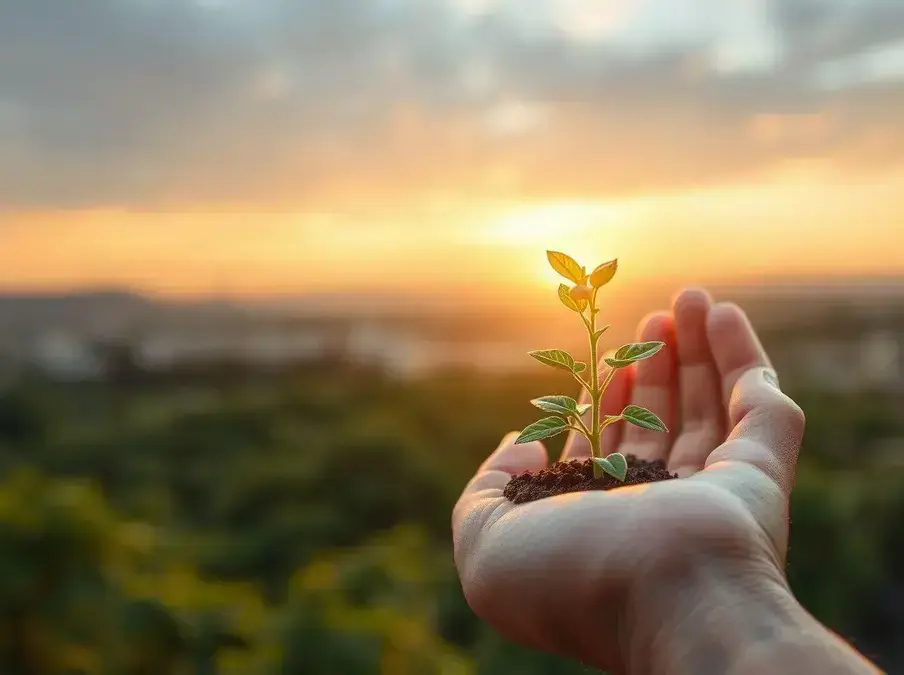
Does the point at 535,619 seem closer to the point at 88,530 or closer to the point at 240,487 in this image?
the point at 88,530

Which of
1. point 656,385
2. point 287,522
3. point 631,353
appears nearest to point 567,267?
point 631,353

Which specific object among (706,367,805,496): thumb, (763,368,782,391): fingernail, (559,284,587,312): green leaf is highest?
(559,284,587,312): green leaf

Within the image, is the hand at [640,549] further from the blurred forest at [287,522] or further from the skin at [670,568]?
the blurred forest at [287,522]

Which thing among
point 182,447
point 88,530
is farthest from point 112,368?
point 88,530

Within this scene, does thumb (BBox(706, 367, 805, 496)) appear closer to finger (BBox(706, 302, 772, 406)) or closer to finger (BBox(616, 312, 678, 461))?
finger (BBox(706, 302, 772, 406))

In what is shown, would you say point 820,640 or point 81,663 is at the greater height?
point 820,640

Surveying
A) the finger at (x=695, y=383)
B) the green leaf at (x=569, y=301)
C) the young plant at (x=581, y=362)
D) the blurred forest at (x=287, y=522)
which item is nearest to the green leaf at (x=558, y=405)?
the young plant at (x=581, y=362)

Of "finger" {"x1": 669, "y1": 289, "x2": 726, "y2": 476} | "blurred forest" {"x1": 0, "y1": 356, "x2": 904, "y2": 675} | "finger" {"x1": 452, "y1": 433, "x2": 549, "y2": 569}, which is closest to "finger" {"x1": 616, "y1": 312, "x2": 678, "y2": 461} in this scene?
"finger" {"x1": 669, "y1": 289, "x2": 726, "y2": 476}
